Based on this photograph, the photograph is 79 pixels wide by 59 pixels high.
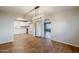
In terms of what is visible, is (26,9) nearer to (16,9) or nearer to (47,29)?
(16,9)

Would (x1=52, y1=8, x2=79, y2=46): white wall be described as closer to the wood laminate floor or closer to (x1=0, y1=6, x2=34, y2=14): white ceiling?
the wood laminate floor

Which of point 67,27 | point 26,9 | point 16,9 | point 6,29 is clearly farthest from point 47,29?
point 6,29

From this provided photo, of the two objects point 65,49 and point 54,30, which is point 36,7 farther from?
point 65,49

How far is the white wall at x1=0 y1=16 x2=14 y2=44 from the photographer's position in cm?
213

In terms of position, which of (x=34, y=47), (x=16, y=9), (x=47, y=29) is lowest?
(x=34, y=47)

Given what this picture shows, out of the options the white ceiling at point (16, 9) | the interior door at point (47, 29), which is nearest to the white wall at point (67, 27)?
the interior door at point (47, 29)

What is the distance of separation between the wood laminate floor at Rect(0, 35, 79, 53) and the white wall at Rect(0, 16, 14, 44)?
0.39 feet

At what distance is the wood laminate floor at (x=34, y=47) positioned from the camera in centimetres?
213

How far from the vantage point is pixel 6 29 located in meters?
2.20

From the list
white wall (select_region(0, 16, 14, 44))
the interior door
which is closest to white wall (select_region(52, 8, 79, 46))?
the interior door

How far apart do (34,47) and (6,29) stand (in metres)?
0.81

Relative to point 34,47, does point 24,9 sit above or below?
above

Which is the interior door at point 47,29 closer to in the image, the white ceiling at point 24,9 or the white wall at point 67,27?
the white wall at point 67,27
